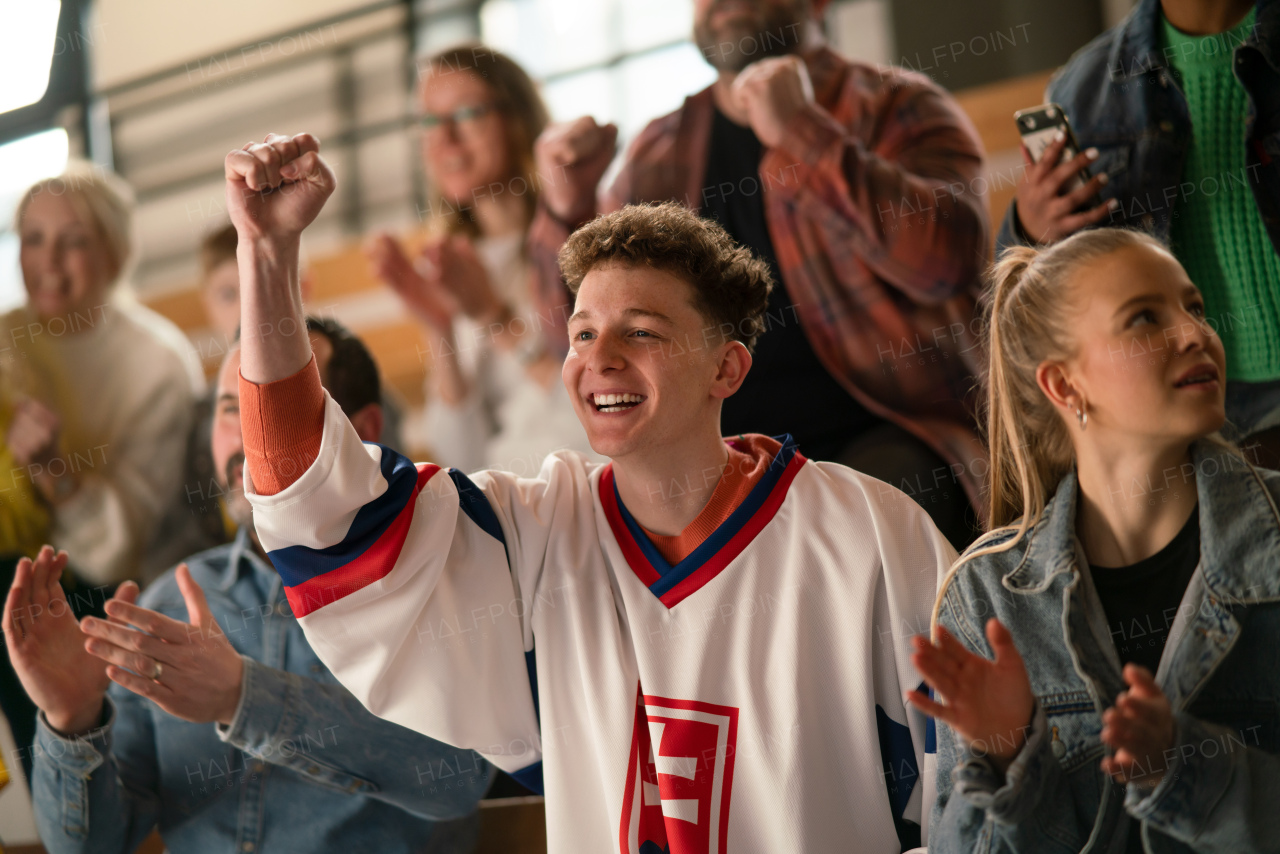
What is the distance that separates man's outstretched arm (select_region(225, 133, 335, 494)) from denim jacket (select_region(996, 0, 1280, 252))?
1027 millimetres

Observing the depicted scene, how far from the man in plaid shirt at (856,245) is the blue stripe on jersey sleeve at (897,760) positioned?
1.67 feet

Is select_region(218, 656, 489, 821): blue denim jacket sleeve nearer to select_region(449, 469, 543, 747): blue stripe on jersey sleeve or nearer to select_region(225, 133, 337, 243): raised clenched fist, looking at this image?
select_region(449, 469, 543, 747): blue stripe on jersey sleeve

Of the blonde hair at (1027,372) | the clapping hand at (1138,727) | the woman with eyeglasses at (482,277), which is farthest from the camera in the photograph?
the woman with eyeglasses at (482,277)

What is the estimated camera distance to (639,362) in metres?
1.26

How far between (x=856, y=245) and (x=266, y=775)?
52.0 inches

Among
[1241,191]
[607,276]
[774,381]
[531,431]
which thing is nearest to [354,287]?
[531,431]

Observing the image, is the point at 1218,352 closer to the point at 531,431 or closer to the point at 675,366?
the point at 675,366

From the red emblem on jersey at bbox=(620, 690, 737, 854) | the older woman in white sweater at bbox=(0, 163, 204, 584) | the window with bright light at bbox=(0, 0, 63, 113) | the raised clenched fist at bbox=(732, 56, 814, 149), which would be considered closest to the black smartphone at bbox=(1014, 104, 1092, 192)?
the raised clenched fist at bbox=(732, 56, 814, 149)

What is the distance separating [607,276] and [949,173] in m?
0.76

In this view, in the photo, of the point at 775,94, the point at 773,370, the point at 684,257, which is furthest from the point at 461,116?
the point at 684,257

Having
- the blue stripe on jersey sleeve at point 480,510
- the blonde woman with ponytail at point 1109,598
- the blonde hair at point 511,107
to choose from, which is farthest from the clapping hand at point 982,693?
the blonde hair at point 511,107

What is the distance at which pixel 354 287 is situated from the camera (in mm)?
2557

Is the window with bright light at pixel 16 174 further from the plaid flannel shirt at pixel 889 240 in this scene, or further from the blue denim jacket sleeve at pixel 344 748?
the plaid flannel shirt at pixel 889 240

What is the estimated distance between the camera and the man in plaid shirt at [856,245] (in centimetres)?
172
